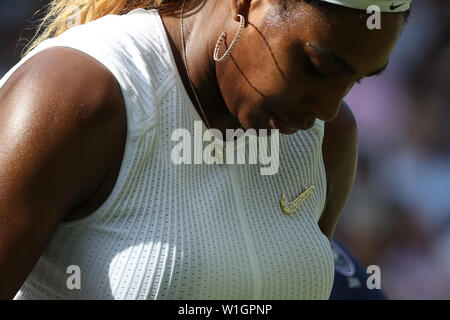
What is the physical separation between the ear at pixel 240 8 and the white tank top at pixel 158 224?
0.12 metres

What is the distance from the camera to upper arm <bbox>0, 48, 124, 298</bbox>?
1011mm

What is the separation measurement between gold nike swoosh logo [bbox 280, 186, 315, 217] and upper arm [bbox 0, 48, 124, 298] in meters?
0.37

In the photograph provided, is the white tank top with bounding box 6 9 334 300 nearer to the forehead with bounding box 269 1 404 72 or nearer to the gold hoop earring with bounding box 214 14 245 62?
the gold hoop earring with bounding box 214 14 245 62

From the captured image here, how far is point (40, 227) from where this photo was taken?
1035 mm

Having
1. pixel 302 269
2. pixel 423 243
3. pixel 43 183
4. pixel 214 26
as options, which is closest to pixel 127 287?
pixel 43 183

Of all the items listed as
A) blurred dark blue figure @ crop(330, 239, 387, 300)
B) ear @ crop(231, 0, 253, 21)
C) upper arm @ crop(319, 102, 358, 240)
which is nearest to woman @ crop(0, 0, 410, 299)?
ear @ crop(231, 0, 253, 21)

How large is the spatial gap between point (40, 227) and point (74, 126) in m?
0.14

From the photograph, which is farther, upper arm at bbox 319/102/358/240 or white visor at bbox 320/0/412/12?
upper arm at bbox 319/102/358/240

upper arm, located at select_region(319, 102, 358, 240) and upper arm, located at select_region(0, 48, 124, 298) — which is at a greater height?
upper arm, located at select_region(0, 48, 124, 298)

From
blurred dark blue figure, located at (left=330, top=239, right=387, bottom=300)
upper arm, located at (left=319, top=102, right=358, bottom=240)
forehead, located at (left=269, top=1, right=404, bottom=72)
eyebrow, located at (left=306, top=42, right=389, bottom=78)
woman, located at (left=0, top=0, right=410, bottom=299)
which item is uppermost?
forehead, located at (left=269, top=1, right=404, bottom=72)

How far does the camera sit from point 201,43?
3.99 feet

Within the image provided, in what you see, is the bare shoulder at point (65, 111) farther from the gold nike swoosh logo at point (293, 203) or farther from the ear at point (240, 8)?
the gold nike swoosh logo at point (293, 203)

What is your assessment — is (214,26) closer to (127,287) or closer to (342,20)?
(342,20)

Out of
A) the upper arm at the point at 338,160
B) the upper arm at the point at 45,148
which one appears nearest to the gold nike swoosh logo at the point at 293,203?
the upper arm at the point at 338,160
